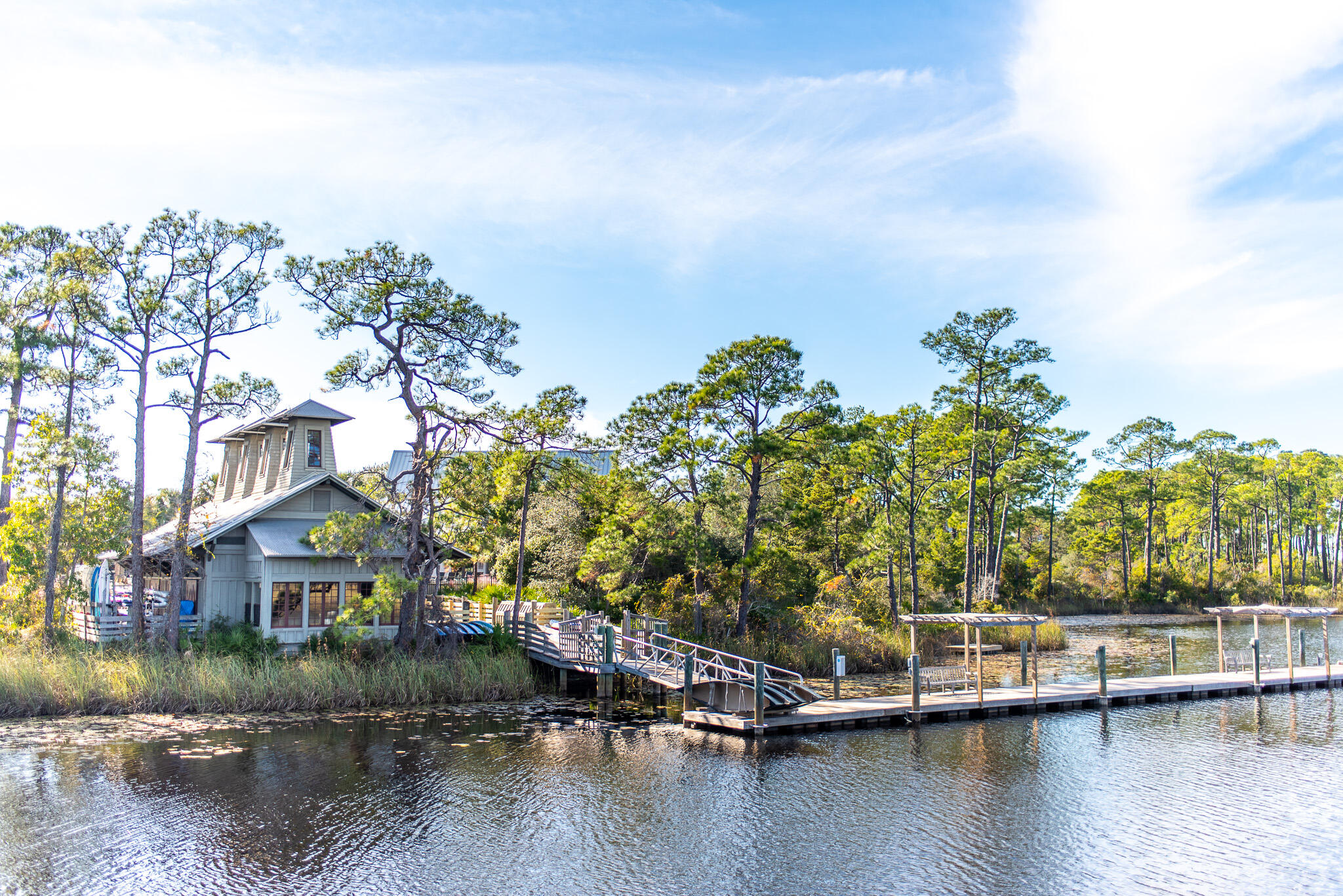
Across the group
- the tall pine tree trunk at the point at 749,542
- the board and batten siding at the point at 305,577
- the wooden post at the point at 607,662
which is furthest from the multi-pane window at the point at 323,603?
the tall pine tree trunk at the point at 749,542

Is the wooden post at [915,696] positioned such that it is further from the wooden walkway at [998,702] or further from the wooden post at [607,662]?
the wooden post at [607,662]

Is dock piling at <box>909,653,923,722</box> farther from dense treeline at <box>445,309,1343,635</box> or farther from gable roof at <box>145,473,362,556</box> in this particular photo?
gable roof at <box>145,473,362,556</box>

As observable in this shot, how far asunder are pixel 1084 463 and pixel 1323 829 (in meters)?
42.9

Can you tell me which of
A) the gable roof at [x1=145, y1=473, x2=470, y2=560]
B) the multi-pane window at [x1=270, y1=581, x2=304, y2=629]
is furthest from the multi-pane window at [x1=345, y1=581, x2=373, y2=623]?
the gable roof at [x1=145, y1=473, x2=470, y2=560]

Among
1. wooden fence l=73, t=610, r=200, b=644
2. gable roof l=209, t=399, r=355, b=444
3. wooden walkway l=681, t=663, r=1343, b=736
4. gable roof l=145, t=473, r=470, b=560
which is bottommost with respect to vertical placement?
wooden walkway l=681, t=663, r=1343, b=736

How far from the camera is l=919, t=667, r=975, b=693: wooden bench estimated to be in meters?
23.3

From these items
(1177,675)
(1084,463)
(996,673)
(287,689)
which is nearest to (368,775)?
(287,689)

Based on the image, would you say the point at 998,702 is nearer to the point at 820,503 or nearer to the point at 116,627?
the point at 820,503

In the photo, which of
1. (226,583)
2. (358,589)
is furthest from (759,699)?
(226,583)

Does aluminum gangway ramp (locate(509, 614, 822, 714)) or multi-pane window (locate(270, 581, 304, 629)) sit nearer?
aluminum gangway ramp (locate(509, 614, 822, 714))

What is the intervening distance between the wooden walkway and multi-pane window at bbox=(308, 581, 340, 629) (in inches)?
489

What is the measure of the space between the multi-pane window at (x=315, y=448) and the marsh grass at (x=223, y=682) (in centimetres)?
843

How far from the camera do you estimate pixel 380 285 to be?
84.2ft

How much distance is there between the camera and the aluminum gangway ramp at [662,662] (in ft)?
70.0
